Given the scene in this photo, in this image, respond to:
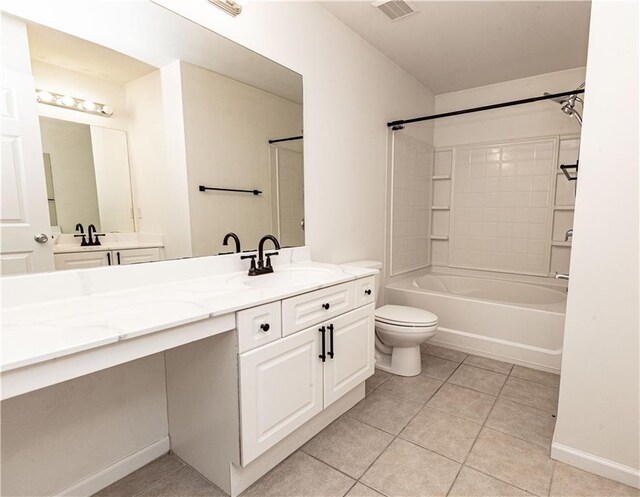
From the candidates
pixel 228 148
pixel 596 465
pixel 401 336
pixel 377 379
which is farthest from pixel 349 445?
pixel 228 148

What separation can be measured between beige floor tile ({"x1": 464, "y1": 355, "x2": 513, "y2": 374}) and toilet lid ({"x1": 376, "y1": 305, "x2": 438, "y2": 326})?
0.56m

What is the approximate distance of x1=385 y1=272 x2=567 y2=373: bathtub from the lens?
2.38 meters

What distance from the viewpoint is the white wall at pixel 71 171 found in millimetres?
1193

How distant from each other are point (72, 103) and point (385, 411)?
6.65 feet

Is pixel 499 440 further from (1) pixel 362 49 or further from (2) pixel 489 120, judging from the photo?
(2) pixel 489 120

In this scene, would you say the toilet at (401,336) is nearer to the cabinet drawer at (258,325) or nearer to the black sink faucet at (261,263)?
the black sink faucet at (261,263)

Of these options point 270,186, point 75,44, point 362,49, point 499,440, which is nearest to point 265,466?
point 499,440

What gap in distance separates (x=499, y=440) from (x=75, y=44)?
245 cm

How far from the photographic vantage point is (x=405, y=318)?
7.38ft

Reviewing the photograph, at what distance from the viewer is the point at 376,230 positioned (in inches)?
112

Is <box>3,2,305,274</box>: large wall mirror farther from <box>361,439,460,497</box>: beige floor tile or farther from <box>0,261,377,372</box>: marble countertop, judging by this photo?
<box>361,439,460,497</box>: beige floor tile

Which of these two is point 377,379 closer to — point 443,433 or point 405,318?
point 405,318

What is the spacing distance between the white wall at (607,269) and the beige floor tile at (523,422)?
19 cm

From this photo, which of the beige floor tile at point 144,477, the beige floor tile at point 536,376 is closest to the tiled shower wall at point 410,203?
the beige floor tile at point 536,376
